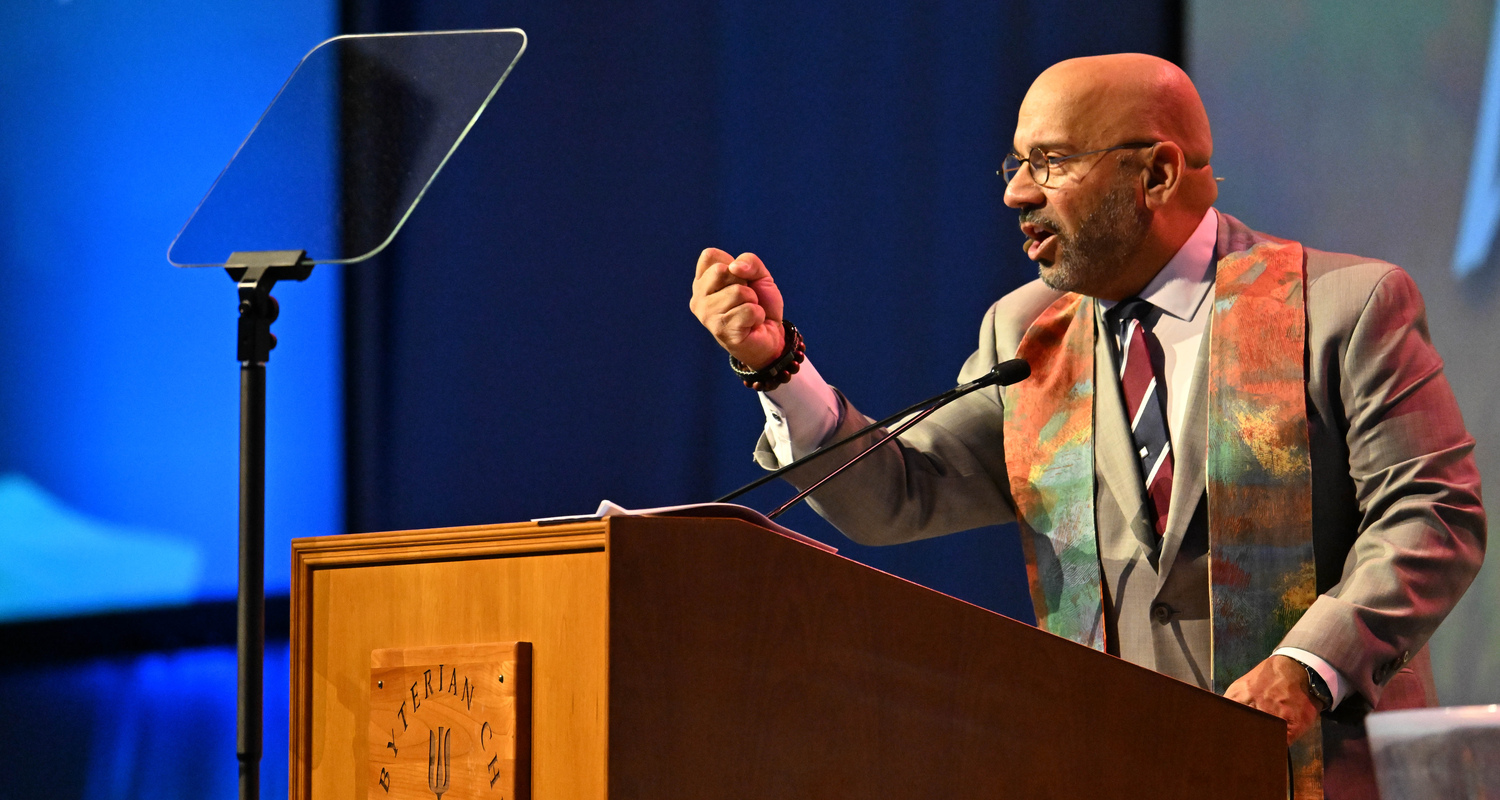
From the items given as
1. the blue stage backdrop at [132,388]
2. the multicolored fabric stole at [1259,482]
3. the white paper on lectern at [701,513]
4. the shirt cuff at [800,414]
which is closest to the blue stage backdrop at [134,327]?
the blue stage backdrop at [132,388]

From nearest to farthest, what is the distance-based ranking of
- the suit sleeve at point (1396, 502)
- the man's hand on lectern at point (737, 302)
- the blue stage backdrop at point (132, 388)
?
the suit sleeve at point (1396, 502) < the man's hand on lectern at point (737, 302) < the blue stage backdrop at point (132, 388)

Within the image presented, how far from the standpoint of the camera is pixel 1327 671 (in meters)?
1.59

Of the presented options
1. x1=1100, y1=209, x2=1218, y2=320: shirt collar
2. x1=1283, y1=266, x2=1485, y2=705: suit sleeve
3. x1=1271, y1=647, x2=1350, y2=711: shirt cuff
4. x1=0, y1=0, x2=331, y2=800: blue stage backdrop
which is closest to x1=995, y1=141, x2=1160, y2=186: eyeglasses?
x1=1100, y1=209, x2=1218, y2=320: shirt collar

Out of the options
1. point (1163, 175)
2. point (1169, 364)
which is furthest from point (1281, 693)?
point (1163, 175)

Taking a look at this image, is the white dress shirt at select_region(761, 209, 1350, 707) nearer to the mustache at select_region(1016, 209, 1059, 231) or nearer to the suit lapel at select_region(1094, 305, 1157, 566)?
the suit lapel at select_region(1094, 305, 1157, 566)

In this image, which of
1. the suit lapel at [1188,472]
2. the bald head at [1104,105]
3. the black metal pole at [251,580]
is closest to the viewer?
the black metal pole at [251,580]

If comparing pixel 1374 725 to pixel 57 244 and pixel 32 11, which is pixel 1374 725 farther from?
pixel 32 11

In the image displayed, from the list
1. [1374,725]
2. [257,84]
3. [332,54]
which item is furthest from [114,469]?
[1374,725]

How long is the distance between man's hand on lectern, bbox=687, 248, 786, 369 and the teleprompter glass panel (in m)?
0.35

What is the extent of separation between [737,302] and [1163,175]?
0.67 meters

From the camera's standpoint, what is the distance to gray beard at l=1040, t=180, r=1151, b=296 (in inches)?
78.5

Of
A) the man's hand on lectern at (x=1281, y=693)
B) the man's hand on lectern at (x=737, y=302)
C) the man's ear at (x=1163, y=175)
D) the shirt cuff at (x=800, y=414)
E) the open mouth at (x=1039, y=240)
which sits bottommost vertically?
the man's hand on lectern at (x=1281, y=693)

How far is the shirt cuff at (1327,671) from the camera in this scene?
1.59 meters

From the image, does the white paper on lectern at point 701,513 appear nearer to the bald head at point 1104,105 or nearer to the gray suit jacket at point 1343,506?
the gray suit jacket at point 1343,506
